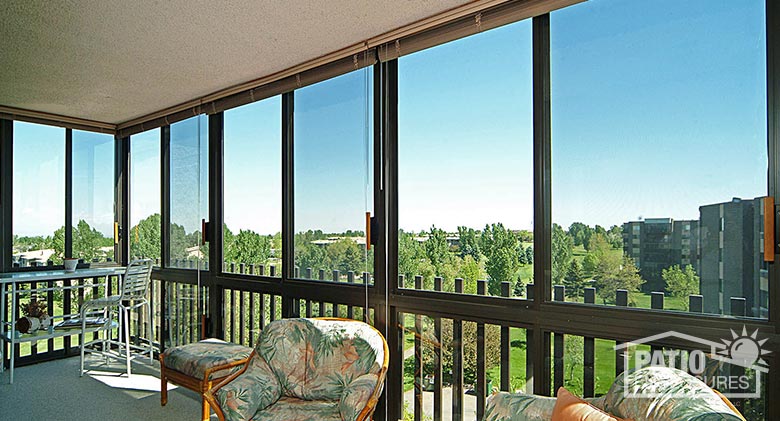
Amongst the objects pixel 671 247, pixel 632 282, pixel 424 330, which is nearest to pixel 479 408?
pixel 424 330

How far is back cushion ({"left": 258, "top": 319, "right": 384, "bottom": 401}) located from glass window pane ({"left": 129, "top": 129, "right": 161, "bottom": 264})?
9.67ft

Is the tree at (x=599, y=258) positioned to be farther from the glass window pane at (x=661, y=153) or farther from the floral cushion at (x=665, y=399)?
the floral cushion at (x=665, y=399)

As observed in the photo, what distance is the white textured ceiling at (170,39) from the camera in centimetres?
279

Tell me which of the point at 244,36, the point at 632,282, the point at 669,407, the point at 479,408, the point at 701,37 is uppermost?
the point at 244,36

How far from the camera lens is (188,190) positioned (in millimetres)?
4922

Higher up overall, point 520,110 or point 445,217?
point 520,110

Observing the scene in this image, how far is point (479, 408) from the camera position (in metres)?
2.96

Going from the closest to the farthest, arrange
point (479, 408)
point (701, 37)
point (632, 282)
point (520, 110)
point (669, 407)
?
point (669, 407) → point (701, 37) → point (632, 282) → point (520, 110) → point (479, 408)

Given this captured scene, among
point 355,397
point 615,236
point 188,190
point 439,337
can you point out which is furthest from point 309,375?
point 188,190

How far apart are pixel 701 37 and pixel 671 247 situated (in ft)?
2.89

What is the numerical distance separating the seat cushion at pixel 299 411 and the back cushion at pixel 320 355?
90mm

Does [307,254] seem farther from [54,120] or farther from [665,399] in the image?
[54,120]

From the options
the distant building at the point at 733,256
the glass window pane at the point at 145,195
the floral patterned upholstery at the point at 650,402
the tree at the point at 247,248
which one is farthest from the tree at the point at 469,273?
the glass window pane at the point at 145,195

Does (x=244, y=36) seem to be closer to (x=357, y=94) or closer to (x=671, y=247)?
(x=357, y=94)
